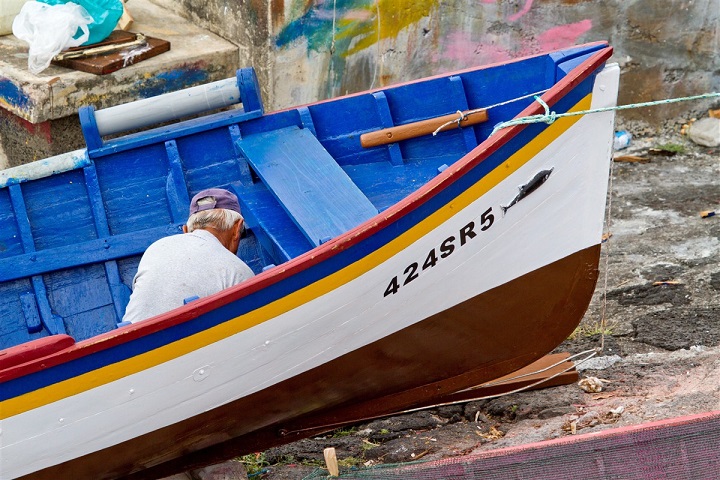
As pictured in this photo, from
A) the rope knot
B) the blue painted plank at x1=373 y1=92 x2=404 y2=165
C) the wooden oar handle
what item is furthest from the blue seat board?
the rope knot

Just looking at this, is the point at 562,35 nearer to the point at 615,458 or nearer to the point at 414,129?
the point at 414,129

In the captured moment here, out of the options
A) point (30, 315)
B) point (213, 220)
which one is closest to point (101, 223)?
point (30, 315)

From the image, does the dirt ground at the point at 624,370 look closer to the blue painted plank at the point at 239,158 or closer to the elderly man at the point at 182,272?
the elderly man at the point at 182,272

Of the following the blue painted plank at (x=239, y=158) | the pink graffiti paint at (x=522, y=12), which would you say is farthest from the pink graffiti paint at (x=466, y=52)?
the blue painted plank at (x=239, y=158)

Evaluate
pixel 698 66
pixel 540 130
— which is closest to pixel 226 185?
pixel 540 130

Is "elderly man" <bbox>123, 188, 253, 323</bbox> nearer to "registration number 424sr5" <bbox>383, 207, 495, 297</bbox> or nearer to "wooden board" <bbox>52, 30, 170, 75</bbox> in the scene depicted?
"registration number 424sr5" <bbox>383, 207, 495, 297</bbox>

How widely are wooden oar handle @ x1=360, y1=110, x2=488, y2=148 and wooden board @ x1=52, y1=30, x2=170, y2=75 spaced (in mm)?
2270

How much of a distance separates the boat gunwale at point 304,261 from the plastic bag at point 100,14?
11.6ft

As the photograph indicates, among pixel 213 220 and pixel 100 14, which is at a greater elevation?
pixel 100 14

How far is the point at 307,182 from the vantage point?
16.6ft

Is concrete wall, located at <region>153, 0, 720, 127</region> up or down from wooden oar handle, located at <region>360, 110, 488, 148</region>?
up

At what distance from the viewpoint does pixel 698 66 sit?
7902 mm

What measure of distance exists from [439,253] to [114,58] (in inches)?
138

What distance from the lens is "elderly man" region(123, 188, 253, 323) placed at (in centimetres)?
411
